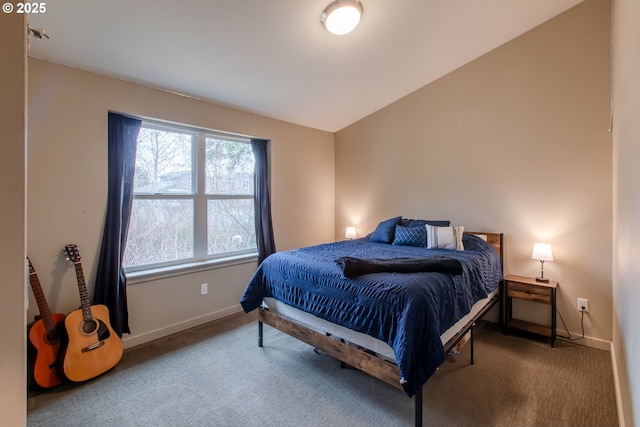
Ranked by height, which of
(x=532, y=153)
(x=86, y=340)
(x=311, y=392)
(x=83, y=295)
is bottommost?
(x=311, y=392)

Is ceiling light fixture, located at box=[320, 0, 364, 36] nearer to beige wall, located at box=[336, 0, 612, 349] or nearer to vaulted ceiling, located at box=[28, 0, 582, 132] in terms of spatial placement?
vaulted ceiling, located at box=[28, 0, 582, 132]

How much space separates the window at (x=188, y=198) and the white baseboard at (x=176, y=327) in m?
0.60

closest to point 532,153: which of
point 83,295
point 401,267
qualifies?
point 401,267

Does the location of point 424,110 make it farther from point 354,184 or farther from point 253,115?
point 253,115

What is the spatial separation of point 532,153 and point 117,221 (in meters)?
3.92

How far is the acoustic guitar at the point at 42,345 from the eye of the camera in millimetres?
1977

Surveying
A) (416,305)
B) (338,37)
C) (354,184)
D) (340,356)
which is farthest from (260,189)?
(416,305)

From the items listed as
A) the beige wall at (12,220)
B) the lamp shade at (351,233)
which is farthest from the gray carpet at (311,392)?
the lamp shade at (351,233)

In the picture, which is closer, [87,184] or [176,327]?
[87,184]

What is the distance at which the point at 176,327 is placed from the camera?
2.90 m

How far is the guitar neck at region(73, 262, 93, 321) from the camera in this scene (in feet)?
7.18

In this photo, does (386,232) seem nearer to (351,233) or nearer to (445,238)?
(445,238)

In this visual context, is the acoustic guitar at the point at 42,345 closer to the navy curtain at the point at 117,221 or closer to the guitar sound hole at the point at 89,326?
the guitar sound hole at the point at 89,326

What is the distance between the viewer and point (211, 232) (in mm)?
3303
